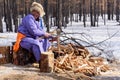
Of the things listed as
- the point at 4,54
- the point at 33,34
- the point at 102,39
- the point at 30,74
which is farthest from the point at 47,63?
the point at 102,39

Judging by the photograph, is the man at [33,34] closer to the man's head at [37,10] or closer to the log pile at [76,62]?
the man's head at [37,10]

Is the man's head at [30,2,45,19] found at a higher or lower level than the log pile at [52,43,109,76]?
higher

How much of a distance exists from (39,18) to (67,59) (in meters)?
1.29

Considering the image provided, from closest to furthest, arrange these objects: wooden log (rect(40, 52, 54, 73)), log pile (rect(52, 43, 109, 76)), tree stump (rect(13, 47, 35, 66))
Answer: wooden log (rect(40, 52, 54, 73)) → log pile (rect(52, 43, 109, 76)) → tree stump (rect(13, 47, 35, 66))

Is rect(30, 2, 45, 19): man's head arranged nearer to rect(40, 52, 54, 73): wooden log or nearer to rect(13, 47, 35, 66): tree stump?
rect(13, 47, 35, 66): tree stump

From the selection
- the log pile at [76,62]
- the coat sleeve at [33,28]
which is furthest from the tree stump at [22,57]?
the log pile at [76,62]

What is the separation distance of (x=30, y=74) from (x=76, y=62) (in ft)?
4.59

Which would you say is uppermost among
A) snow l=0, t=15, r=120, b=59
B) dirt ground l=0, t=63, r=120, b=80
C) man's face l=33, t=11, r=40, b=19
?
man's face l=33, t=11, r=40, b=19

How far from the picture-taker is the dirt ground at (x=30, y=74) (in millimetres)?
7208

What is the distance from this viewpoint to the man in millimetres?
8523

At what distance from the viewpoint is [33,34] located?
8.61 metres

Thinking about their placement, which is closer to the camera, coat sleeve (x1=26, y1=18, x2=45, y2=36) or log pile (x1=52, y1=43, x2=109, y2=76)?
log pile (x1=52, y1=43, x2=109, y2=76)

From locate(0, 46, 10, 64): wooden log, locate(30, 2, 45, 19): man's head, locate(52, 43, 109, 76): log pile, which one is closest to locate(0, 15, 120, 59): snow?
locate(52, 43, 109, 76): log pile

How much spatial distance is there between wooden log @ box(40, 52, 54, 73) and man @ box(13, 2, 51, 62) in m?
0.60
